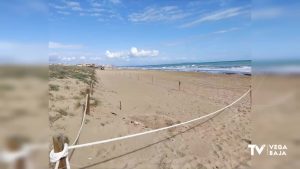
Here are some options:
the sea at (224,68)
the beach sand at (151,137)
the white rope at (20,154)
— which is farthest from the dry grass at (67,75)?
the sea at (224,68)

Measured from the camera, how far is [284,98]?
865cm

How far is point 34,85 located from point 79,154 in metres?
2.59

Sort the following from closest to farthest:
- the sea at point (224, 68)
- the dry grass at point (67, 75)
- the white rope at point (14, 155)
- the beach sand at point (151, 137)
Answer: the white rope at point (14, 155)
the beach sand at point (151, 137)
the dry grass at point (67, 75)
the sea at point (224, 68)

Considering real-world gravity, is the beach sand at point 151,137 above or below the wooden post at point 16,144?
below

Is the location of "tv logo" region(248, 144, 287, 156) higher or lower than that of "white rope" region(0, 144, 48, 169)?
lower

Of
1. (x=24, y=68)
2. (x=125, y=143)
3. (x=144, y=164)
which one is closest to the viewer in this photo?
(x=24, y=68)

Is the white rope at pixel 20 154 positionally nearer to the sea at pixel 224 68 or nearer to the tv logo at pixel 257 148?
the tv logo at pixel 257 148

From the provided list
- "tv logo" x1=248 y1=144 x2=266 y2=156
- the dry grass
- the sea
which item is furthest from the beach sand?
the sea

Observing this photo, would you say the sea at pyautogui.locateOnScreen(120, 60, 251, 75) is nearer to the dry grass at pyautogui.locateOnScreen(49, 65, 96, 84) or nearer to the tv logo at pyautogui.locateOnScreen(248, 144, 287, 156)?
the dry grass at pyautogui.locateOnScreen(49, 65, 96, 84)

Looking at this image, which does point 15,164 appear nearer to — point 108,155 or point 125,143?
point 108,155

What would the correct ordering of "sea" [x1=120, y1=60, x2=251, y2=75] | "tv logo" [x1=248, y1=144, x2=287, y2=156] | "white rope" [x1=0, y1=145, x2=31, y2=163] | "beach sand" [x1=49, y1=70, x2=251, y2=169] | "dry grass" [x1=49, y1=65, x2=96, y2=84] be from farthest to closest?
"sea" [x1=120, y1=60, x2=251, y2=75], "dry grass" [x1=49, y1=65, x2=96, y2=84], "tv logo" [x1=248, y1=144, x2=287, y2=156], "beach sand" [x1=49, y1=70, x2=251, y2=169], "white rope" [x1=0, y1=145, x2=31, y2=163]

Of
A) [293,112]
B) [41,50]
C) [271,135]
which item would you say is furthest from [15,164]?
[293,112]

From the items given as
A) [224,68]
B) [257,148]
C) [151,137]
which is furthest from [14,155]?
[224,68]

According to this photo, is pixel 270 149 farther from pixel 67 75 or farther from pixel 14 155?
pixel 67 75
